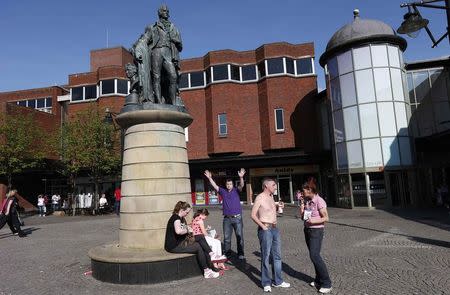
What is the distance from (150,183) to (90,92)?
29.7 metres

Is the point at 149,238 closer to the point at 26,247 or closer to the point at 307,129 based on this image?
the point at 26,247

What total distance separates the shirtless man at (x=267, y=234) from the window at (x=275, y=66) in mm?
25061

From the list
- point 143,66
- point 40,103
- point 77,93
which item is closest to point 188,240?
point 143,66

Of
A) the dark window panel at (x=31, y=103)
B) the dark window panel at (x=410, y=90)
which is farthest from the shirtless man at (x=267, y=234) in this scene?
the dark window panel at (x=31, y=103)

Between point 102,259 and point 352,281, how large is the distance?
4301 mm

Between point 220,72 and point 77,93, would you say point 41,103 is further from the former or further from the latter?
point 220,72

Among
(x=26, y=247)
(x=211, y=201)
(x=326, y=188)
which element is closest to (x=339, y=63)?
(x=326, y=188)

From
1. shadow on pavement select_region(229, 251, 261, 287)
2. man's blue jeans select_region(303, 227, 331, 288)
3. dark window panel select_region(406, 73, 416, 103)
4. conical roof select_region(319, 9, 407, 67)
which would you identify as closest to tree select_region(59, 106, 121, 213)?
conical roof select_region(319, 9, 407, 67)

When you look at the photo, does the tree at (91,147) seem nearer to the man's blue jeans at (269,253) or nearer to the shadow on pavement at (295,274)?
the shadow on pavement at (295,274)

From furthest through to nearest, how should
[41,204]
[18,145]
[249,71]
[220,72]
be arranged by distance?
[249,71]
[220,72]
[41,204]
[18,145]

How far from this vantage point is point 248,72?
31734 millimetres

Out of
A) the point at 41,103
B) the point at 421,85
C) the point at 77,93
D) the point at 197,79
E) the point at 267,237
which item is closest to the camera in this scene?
the point at 267,237

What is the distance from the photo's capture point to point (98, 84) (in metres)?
34.5

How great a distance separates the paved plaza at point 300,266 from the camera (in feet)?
20.8
